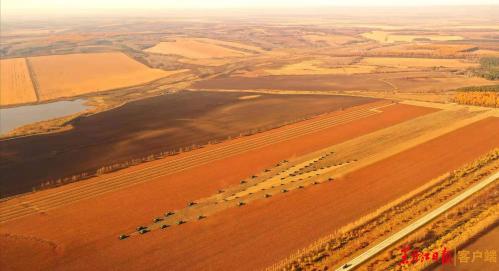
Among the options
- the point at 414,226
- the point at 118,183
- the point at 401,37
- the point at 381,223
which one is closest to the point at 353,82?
the point at 381,223

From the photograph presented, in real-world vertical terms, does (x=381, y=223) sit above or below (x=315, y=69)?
below

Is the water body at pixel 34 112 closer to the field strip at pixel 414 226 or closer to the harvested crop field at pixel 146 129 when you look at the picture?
the harvested crop field at pixel 146 129

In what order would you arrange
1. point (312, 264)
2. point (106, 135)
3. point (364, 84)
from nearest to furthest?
point (312, 264) → point (106, 135) → point (364, 84)

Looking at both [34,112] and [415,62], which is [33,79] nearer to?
[34,112]

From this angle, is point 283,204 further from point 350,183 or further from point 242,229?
point 350,183

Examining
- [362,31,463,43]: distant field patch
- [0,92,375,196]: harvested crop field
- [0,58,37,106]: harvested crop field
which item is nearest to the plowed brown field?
[0,92,375,196]: harvested crop field

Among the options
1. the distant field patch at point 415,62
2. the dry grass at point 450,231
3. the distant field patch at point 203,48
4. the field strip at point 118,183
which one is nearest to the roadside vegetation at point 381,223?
the dry grass at point 450,231

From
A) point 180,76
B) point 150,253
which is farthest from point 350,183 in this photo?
point 180,76
